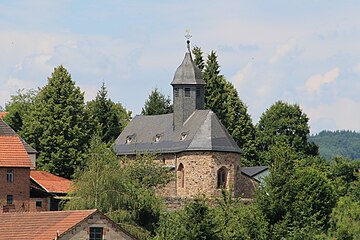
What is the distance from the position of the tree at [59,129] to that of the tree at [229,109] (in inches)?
564

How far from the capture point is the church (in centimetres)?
8169

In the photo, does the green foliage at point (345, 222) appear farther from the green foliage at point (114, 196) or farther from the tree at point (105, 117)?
the tree at point (105, 117)

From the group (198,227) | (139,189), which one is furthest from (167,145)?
(198,227)

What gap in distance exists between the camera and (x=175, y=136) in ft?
282

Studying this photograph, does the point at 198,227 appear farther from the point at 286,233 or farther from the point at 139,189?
the point at 139,189

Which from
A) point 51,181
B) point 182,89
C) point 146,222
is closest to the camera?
point 146,222

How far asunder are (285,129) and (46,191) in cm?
3405

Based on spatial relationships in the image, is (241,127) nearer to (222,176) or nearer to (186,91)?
(186,91)

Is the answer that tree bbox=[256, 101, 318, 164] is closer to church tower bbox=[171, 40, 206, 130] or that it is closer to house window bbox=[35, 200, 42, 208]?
church tower bbox=[171, 40, 206, 130]

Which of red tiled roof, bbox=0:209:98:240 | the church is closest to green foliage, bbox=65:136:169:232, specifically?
red tiled roof, bbox=0:209:98:240

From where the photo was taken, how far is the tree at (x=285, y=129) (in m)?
104

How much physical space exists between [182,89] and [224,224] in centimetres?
2681

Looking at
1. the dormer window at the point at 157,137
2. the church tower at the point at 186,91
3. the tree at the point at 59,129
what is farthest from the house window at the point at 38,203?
the church tower at the point at 186,91

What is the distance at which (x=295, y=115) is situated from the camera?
106188 millimetres
